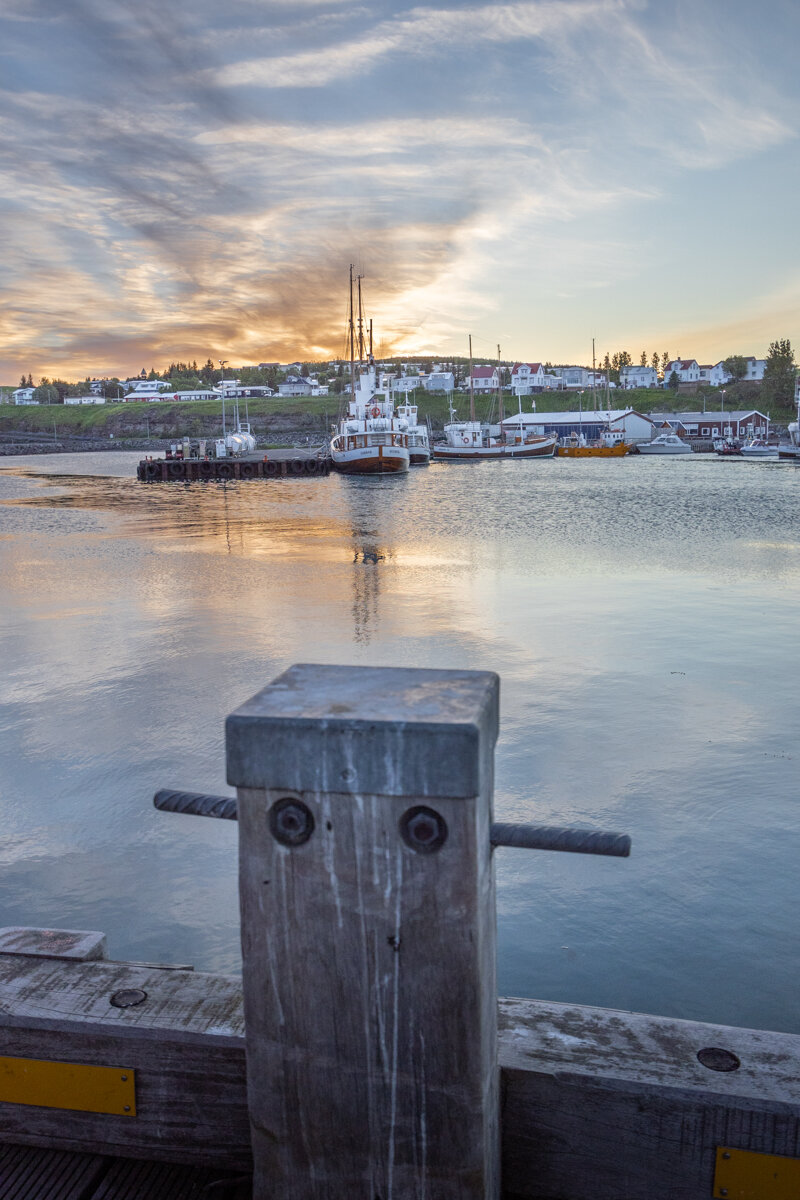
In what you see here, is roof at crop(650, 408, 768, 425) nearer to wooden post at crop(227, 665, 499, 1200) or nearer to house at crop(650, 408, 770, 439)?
house at crop(650, 408, 770, 439)

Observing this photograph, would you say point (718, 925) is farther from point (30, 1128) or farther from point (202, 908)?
point (30, 1128)

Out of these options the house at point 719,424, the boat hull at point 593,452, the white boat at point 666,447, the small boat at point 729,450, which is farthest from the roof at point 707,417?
the boat hull at point 593,452

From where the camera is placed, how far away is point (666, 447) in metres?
91.3

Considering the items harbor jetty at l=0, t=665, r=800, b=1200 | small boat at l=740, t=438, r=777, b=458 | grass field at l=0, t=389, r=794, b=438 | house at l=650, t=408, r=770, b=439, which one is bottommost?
harbor jetty at l=0, t=665, r=800, b=1200

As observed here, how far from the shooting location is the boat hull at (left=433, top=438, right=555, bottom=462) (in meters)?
77.8

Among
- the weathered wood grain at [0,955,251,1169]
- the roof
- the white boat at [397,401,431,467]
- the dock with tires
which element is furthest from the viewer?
the roof

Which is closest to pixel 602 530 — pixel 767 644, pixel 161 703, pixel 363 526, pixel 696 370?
pixel 363 526

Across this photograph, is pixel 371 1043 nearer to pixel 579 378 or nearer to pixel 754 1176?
pixel 754 1176

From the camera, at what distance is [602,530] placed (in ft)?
79.7

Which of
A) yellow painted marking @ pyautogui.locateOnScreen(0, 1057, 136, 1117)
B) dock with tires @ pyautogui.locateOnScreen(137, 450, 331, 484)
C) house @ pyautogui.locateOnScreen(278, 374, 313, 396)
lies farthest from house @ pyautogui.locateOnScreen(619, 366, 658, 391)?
yellow painted marking @ pyautogui.locateOnScreen(0, 1057, 136, 1117)

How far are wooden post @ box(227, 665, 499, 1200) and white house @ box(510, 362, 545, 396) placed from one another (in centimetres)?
15230

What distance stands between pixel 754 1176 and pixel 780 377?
138015 mm

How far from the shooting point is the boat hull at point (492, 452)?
255ft

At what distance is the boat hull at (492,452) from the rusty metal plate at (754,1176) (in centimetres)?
7621
